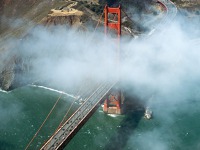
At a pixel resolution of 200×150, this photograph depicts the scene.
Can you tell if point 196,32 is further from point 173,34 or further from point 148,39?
point 148,39

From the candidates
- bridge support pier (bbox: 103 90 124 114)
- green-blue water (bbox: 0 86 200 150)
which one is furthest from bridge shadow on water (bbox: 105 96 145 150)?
bridge support pier (bbox: 103 90 124 114)

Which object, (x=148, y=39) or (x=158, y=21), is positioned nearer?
(x=148, y=39)

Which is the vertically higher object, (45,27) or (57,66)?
(45,27)

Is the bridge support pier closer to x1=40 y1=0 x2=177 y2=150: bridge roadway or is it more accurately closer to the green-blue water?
the green-blue water

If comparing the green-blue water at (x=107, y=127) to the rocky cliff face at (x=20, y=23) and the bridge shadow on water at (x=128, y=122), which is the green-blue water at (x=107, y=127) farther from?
the rocky cliff face at (x=20, y=23)

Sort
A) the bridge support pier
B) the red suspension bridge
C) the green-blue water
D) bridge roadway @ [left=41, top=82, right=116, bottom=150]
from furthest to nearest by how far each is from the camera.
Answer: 1. the bridge support pier
2. the green-blue water
3. the red suspension bridge
4. bridge roadway @ [left=41, top=82, right=116, bottom=150]

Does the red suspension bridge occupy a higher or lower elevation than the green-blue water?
higher

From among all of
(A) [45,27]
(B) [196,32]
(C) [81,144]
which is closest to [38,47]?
(A) [45,27]
